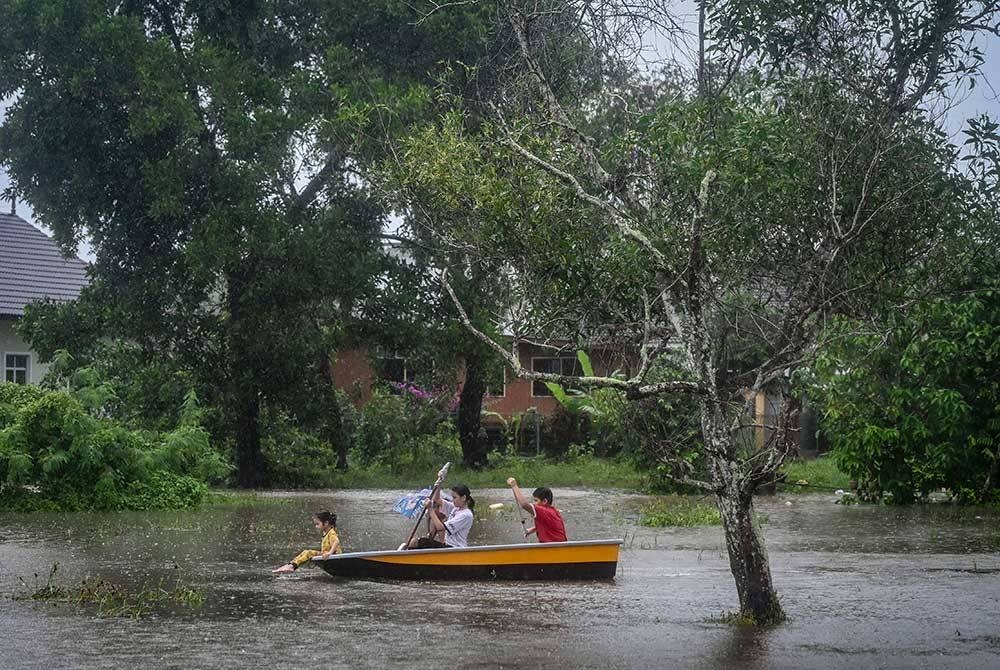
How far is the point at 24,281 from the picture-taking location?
39.8 metres

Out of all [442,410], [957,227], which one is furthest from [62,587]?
[442,410]

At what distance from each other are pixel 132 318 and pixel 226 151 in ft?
13.5

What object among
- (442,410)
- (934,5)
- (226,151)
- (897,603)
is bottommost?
(897,603)

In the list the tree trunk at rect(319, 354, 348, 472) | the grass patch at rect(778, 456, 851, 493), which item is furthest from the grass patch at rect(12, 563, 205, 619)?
the tree trunk at rect(319, 354, 348, 472)

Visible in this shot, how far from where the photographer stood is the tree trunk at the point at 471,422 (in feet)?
121

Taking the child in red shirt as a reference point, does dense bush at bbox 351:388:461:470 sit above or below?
above

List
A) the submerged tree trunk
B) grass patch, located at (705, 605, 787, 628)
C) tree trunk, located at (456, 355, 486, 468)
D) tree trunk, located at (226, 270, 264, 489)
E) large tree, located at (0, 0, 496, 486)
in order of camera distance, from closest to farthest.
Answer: the submerged tree trunk → grass patch, located at (705, 605, 787, 628) → large tree, located at (0, 0, 496, 486) → tree trunk, located at (226, 270, 264, 489) → tree trunk, located at (456, 355, 486, 468)

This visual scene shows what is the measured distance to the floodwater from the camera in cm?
1155

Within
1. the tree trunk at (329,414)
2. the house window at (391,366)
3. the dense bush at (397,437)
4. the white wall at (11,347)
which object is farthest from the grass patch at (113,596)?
the white wall at (11,347)

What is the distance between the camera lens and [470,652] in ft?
38.2

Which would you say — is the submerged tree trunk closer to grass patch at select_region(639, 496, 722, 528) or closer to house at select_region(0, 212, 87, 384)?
grass patch at select_region(639, 496, 722, 528)

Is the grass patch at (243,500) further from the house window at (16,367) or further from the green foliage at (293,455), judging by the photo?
the house window at (16,367)

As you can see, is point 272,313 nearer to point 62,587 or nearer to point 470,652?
point 62,587

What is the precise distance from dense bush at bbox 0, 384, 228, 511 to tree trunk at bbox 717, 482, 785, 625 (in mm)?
15030
